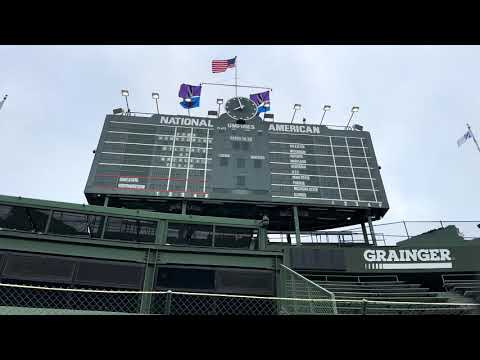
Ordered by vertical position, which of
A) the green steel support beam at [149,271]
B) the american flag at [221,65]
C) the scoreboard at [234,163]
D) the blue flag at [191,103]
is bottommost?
the green steel support beam at [149,271]

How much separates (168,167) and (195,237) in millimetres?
8679

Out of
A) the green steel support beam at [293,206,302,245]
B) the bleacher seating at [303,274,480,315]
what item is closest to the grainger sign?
the bleacher seating at [303,274,480,315]

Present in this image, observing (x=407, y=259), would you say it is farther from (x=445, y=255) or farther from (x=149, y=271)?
(x=149, y=271)

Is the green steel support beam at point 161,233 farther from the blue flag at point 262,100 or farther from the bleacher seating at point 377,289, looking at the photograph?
the blue flag at point 262,100

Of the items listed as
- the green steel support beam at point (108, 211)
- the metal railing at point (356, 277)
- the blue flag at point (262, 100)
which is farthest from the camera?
the blue flag at point (262, 100)

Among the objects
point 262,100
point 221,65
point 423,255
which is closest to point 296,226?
point 423,255

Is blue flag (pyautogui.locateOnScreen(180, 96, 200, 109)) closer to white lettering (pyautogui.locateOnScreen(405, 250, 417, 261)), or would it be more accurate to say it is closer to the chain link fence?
white lettering (pyautogui.locateOnScreen(405, 250, 417, 261))

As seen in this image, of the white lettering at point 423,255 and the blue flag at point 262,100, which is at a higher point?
the blue flag at point 262,100

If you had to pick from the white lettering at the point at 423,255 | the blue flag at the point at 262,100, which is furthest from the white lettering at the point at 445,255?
the blue flag at the point at 262,100

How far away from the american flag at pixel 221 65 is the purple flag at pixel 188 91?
79.8 inches

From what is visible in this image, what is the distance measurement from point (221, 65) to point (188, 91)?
11.2 feet

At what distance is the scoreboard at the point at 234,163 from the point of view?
20516mm
